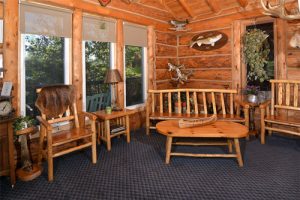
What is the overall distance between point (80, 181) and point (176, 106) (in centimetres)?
254

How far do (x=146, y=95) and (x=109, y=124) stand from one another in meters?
1.52

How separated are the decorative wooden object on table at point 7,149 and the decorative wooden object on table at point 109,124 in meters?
1.31

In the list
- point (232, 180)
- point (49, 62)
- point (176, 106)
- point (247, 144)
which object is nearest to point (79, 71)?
point (49, 62)

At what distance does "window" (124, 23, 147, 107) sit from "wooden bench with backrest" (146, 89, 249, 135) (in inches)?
14.8

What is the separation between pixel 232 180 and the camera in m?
2.61

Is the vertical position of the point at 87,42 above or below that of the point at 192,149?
above

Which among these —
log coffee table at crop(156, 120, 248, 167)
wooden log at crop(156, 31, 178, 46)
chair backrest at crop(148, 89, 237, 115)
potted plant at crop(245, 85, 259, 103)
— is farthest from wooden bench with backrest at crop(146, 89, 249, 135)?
wooden log at crop(156, 31, 178, 46)

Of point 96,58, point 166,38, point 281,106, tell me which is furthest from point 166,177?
point 166,38

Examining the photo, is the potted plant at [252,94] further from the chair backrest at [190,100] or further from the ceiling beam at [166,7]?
the ceiling beam at [166,7]

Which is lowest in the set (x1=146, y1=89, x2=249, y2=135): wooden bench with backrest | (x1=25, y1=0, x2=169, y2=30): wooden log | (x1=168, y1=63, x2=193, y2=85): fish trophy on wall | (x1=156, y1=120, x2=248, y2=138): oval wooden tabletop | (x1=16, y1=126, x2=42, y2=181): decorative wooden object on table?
(x1=16, y1=126, x2=42, y2=181): decorative wooden object on table

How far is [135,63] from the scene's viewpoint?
4.84 metres

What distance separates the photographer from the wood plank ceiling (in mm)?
4398

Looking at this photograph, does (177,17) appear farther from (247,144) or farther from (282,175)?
(282,175)

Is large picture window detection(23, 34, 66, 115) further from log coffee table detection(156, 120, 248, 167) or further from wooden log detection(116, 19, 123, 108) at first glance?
log coffee table detection(156, 120, 248, 167)
